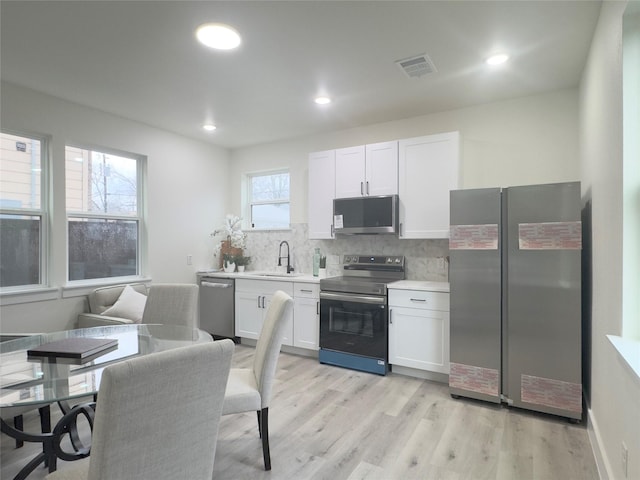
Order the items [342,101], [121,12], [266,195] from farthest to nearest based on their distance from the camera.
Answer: [266,195], [342,101], [121,12]

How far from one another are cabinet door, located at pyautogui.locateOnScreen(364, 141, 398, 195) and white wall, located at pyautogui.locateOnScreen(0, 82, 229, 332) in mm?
2363

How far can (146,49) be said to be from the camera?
2.46 meters

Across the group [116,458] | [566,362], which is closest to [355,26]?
[116,458]

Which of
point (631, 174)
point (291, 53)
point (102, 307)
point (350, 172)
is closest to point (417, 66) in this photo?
point (291, 53)

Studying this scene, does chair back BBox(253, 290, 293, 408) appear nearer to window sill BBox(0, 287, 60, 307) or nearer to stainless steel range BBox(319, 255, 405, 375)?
stainless steel range BBox(319, 255, 405, 375)

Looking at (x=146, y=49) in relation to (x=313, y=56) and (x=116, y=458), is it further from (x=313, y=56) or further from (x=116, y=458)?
(x=116, y=458)

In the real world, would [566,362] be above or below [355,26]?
below

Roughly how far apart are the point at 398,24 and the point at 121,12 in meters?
1.65

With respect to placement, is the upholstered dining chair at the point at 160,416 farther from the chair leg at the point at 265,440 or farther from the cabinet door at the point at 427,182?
the cabinet door at the point at 427,182

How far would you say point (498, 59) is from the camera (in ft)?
8.55

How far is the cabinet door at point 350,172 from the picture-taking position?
384 cm

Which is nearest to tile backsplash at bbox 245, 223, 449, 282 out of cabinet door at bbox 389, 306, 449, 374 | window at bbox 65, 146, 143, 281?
cabinet door at bbox 389, 306, 449, 374

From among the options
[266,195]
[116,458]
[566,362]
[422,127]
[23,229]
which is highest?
[422,127]

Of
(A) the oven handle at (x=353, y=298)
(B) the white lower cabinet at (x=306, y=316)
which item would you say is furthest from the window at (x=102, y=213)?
(A) the oven handle at (x=353, y=298)
